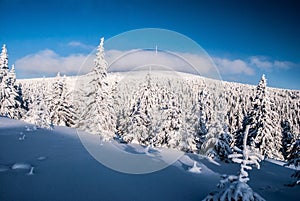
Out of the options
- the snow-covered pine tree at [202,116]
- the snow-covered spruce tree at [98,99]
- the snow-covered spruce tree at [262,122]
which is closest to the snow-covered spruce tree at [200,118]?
the snow-covered pine tree at [202,116]

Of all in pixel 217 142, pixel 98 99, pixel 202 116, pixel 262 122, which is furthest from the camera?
pixel 262 122

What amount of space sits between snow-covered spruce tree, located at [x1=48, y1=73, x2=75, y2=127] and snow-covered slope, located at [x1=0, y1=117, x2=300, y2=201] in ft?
90.4

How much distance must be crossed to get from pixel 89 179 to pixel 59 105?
3342 centimetres

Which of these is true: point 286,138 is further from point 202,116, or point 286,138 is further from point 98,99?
point 98,99

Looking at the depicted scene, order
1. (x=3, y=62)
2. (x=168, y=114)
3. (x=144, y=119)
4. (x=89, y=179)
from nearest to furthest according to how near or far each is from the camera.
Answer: (x=89, y=179) < (x=168, y=114) < (x=144, y=119) < (x=3, y=62)

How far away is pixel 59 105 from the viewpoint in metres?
38.5

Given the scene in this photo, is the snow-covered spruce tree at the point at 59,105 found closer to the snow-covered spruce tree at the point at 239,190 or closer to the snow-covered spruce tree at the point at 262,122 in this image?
the snow-covered spruce tree at the point at 262,122

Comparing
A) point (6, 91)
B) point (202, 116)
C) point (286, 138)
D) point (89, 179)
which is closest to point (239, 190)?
point (89, 179)

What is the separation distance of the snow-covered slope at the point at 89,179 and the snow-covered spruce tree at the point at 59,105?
27557mm

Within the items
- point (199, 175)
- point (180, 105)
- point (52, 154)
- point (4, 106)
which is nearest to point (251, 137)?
point (180, 105)

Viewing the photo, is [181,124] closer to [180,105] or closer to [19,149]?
[180,105]

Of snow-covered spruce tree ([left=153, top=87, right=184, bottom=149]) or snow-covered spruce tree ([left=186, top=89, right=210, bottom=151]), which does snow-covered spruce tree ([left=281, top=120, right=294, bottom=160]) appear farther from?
snow-covered spruce tree ([left=153, top=87, right=184, bottom=149])

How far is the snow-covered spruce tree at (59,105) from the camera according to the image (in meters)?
37.8

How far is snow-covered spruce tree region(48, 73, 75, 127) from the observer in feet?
124
